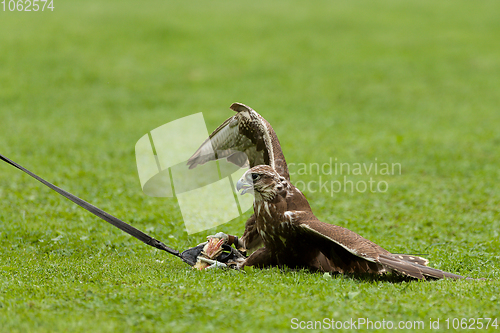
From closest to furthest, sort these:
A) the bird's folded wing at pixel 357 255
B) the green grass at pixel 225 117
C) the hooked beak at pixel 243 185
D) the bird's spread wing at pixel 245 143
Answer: the green grass at pixel 225 117, the bird's folded wing at pixel 357 255, the hooked beak at pixel 243 185, the bird's spread wing at pixel 245 143

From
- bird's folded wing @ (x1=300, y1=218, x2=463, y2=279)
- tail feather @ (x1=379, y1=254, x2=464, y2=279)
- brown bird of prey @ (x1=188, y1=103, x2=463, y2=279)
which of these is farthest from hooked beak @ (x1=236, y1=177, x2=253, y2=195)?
tail feather @ (x1=379, y1=254, x2=464, y2=279)

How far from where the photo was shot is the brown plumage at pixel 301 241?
17.9ft

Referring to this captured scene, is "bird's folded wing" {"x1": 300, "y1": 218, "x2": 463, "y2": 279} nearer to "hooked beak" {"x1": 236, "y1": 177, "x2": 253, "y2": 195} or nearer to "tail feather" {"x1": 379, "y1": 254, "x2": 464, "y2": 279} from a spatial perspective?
"tail feather" {"x1": 379, "y1": 254, "x2": 464, "y2": 279}

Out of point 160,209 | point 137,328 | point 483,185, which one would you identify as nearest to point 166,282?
point 137,328

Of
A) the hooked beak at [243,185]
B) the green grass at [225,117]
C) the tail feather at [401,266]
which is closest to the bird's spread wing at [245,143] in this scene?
the hooked beak at [243,185]

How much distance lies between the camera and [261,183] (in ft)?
19.5

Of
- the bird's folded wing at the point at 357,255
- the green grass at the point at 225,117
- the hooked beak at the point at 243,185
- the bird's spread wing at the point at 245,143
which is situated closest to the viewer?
the green grass at the point at 225,117

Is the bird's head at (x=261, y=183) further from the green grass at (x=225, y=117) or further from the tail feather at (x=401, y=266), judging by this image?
the tail feather at (x=401, y=266)

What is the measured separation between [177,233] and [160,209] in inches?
57.9

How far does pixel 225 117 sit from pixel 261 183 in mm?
11484

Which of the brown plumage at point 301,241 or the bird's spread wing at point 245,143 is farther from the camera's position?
the bird's spread wing at point 245,143

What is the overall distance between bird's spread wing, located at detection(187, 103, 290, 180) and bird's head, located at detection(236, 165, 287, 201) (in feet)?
1.61

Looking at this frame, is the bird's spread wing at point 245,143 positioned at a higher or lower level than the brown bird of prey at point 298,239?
higher

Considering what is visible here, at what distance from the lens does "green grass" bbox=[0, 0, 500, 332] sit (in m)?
5.09
